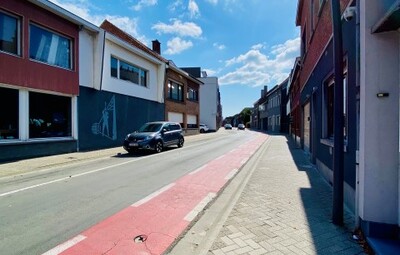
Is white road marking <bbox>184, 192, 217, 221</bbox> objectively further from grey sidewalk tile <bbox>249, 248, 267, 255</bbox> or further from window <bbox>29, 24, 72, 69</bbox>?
window <bbox>29, 24, 72, 69</bbox>

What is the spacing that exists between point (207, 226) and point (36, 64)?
38.3 ft

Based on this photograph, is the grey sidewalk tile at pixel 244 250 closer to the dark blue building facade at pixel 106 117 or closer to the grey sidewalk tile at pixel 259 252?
the grey sidewalk tile at pixel 259 252

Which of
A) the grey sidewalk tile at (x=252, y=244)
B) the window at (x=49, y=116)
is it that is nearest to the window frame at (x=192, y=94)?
the window at (x=49, y=116)

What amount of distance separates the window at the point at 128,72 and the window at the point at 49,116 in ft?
15.9

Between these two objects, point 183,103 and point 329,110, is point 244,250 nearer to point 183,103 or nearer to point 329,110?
point 329,110

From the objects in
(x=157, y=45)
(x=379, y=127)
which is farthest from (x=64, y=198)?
(x=157, y=45)

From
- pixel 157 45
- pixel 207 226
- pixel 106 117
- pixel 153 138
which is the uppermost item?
pixel 157 45

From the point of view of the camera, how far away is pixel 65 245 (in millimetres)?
3600

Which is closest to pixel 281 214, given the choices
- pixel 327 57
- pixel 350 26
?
pixel 350 26

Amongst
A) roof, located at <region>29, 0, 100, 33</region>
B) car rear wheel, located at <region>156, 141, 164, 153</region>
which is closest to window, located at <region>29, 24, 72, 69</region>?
roof, located at <region>29, 0, 100, 33</region>

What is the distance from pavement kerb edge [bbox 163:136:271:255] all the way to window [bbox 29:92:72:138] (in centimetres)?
1004

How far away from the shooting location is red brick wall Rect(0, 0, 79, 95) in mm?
10992

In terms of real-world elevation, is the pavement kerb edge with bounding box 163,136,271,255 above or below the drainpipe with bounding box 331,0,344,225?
below

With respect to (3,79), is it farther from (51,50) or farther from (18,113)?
→ (51,50)
